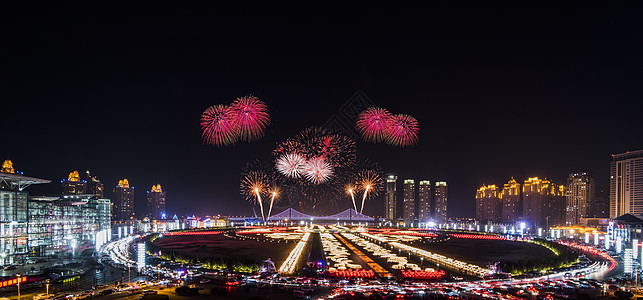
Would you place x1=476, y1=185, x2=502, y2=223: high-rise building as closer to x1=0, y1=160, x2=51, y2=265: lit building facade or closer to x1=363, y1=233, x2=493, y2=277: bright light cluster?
x1=363, y1=233, x2=493, y2=277: bright light cluster

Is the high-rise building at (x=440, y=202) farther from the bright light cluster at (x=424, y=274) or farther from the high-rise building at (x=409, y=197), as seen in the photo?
the bright light cluster at (x=424, y=274)

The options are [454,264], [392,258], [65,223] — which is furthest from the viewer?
[65,223]

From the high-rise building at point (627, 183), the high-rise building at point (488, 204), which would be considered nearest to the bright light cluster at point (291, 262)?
the high-rise building at point (627, 183)

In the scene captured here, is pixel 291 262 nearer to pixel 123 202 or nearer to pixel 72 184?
pixel 72 184

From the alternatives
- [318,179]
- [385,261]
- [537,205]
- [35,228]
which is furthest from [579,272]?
[537,205]

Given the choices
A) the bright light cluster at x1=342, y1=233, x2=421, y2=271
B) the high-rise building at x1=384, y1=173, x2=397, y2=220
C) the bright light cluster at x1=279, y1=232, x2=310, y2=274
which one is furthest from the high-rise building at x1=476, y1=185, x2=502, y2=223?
the bright light cluster at x1=279, y1=232, x2=310, y2=274

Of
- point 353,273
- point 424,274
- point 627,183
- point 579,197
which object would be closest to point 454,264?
point 424,274
